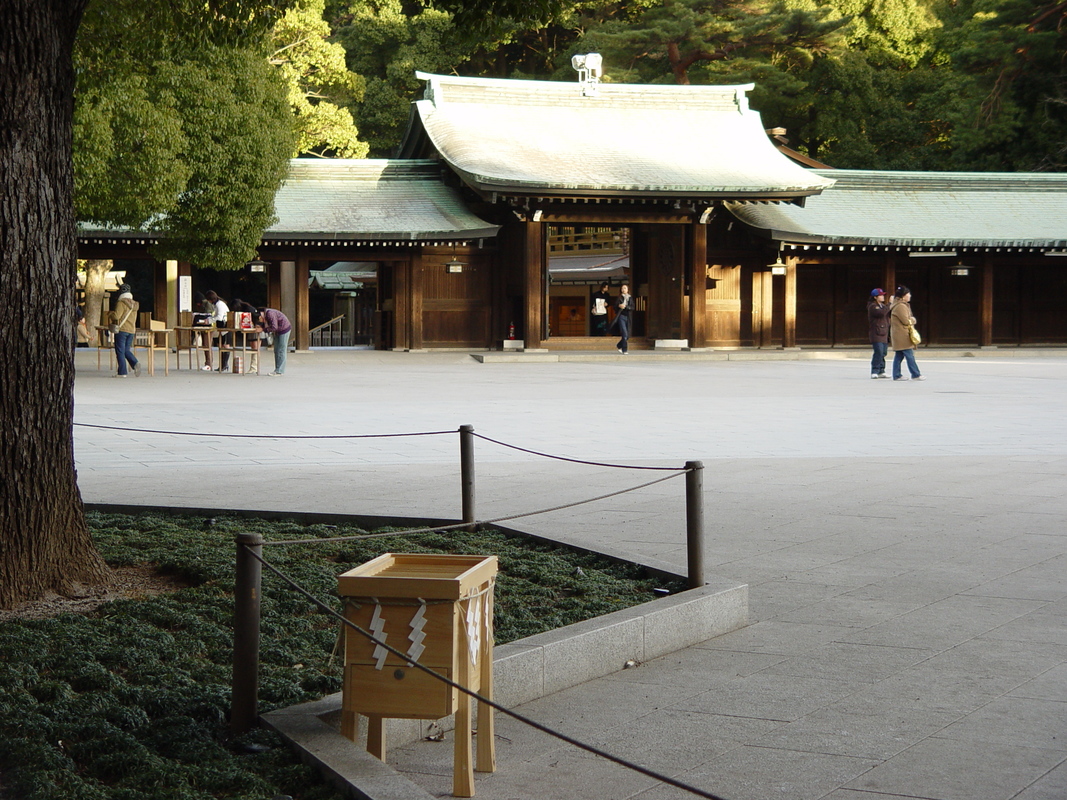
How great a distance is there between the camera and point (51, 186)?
4820 mm

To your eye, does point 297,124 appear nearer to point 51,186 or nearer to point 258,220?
point 258,220

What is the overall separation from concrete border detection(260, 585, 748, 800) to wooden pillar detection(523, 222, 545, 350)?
72.5ft

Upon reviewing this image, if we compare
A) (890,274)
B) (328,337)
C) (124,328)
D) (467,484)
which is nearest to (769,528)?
(467,484)

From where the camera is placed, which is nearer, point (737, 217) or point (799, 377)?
point (799, 377)

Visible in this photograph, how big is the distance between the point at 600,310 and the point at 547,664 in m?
28.3

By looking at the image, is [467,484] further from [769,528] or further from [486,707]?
[486,707]

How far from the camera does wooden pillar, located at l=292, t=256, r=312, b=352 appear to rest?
27.1 metres

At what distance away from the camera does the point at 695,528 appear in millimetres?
5164

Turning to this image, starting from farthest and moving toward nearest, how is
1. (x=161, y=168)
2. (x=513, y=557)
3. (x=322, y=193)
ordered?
(x=322, y=193) < (x=161, y=168) < (x=513, y=557)

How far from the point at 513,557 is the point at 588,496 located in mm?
2132

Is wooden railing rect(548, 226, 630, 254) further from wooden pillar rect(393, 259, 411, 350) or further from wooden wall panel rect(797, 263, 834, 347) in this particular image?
wooden pillar rect(393, 259, 411, 350)

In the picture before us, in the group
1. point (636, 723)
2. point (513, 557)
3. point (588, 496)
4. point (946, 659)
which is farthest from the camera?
point (588, 496)

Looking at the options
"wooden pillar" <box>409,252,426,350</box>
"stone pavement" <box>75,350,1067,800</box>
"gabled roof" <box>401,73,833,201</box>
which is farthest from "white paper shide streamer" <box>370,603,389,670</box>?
"wooden pillar" <box>409,252,426,350</box>

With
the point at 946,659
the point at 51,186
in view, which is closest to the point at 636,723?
the point at 946,659
